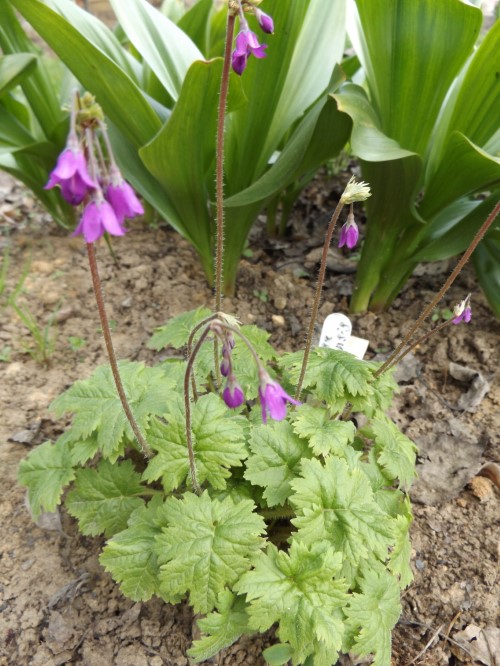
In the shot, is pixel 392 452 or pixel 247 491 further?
pixel 392 452

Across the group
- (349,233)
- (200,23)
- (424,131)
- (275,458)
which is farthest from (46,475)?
(200,23)

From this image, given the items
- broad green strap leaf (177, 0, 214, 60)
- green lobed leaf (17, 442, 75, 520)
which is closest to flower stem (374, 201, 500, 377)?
green lobed leaf (17, 442, 75, 520)

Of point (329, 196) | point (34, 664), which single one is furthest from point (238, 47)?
point (329, 196)

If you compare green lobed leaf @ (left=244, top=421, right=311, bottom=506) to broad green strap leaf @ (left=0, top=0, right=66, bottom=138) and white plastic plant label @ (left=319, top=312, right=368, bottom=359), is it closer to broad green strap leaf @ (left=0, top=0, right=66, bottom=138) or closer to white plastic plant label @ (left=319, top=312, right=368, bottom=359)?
white plastic plant label @ (left=319, top=312, right=368, bottom=359)

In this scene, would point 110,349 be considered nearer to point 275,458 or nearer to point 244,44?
point 275,458

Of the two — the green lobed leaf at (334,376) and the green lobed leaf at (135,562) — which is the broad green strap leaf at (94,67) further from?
the green lobed leaf at (135,562)
